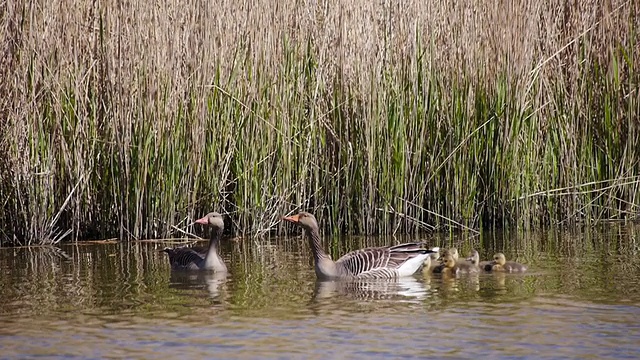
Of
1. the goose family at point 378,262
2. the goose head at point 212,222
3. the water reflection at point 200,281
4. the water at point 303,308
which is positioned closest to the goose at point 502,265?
the goose family at point 378,262

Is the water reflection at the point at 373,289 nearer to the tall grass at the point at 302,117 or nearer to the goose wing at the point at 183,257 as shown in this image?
the goose wing at the point at 183,257

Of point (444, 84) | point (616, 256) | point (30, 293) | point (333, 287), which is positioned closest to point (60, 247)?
point (30, 293)

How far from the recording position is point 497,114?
13.5 metres

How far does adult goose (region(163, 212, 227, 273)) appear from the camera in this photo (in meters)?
10.9

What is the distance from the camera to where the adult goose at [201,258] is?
428 inches

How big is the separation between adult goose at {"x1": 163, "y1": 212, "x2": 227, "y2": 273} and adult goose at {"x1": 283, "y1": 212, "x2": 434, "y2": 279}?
981 mm

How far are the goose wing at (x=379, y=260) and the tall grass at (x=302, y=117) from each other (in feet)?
9.06

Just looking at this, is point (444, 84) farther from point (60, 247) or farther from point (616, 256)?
point (60, 247)

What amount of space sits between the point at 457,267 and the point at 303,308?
2174 millimetres

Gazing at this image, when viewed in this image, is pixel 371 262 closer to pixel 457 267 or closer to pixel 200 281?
pixel 457 267

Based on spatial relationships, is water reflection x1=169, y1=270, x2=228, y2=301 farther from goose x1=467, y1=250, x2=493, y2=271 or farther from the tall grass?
goose x1=467, y1=250, x2=493, y2=271

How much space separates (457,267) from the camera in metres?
10.6

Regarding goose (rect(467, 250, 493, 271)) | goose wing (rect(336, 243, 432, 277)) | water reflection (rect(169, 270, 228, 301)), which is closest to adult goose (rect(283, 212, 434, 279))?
goose wing (rect(336, 243, 432, 277))

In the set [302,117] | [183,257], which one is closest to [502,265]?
[183,257]
